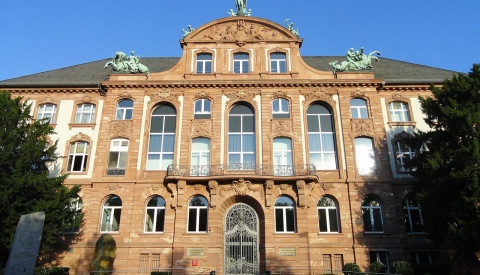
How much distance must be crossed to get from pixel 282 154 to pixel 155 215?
8895mm

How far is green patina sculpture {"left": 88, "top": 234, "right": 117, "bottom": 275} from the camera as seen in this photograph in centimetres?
1838

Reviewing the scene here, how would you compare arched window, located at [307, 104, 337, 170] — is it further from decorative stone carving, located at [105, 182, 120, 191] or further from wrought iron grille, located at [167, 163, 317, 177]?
decorative stone carving, located at [105, 182, 120, 191]

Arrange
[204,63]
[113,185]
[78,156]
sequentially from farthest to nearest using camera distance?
1. [204,63]
2. [78,156]
3. [113,185]

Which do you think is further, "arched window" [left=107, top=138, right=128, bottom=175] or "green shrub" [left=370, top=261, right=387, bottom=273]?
"arched window" [left=107, top=138, right=128, bottom=175]

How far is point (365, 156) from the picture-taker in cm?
2331

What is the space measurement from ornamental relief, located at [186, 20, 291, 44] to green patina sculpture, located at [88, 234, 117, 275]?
51.1ft

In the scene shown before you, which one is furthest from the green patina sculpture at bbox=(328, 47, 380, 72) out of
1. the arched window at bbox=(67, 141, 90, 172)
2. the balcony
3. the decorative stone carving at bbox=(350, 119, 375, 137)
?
the arched window at bbox=(67, 141, 90, 172)

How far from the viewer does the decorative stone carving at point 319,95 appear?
80.8 feet

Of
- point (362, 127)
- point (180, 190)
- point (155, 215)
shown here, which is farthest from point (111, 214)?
point (362, 127)

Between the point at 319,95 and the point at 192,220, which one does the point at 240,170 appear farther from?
the point at 319,95

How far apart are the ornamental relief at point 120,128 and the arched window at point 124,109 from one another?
0.60m

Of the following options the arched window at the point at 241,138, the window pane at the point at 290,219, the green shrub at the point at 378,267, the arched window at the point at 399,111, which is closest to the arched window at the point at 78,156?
the arched window at the point at 241,138

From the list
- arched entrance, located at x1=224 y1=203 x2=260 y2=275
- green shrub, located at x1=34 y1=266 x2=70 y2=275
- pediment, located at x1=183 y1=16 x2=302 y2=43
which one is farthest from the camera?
pediment, located at x1=183 y1=16 x2=302 y2=43

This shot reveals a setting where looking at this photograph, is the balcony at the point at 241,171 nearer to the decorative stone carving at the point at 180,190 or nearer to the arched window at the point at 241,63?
the decorative stone carving at the point at 180,190
